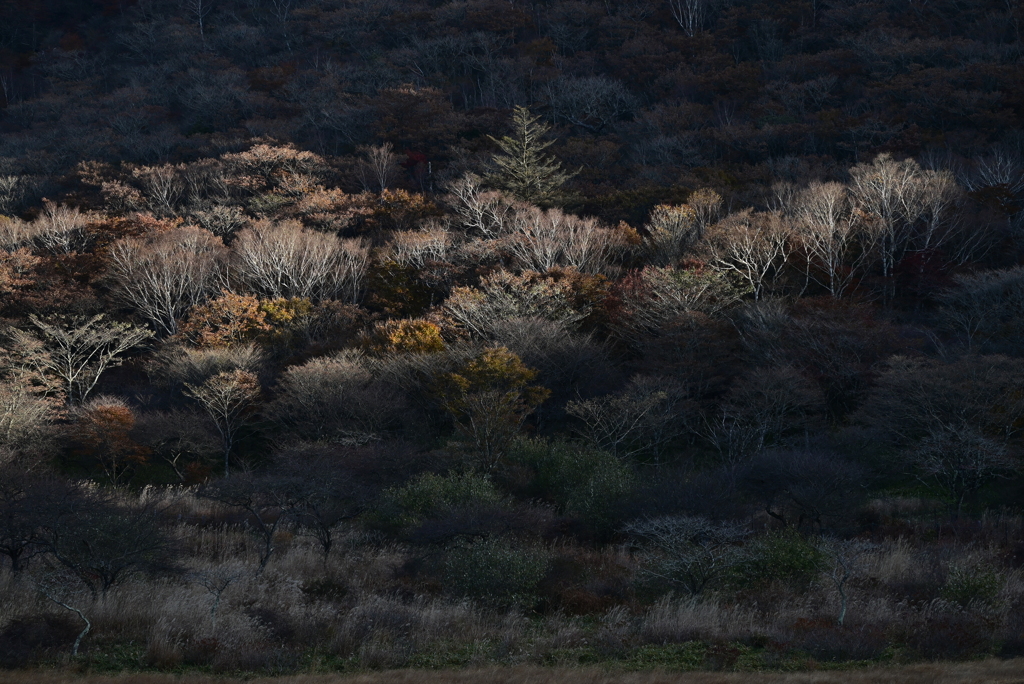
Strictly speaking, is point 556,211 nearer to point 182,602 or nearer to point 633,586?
point 633,586

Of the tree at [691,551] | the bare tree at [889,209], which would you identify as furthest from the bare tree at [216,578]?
the bare tree at [889,209]

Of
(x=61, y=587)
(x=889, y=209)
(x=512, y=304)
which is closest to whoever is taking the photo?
(x=61, y=587)

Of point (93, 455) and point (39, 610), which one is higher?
point (39, 610)

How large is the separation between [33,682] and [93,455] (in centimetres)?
2446

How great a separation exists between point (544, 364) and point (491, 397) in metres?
6.24

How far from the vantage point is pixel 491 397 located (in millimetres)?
26734

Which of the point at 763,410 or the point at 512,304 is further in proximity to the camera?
the point at 512,304

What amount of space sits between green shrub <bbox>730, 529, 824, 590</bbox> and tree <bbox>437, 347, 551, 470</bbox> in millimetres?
10665

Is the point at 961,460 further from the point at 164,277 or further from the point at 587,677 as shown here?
the point at 164,277

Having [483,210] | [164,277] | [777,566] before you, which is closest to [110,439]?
[164,277]

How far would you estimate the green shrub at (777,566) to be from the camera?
15844 millimetres

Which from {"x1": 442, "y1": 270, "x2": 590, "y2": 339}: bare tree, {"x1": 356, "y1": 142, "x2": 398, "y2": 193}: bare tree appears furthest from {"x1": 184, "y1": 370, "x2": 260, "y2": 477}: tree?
{"x1": 356, "y1": 142, "x2": 398, "y2": 193}: bare tree

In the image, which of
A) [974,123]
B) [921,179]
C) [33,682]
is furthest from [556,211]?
[33,682]

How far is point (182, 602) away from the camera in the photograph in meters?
13.8
